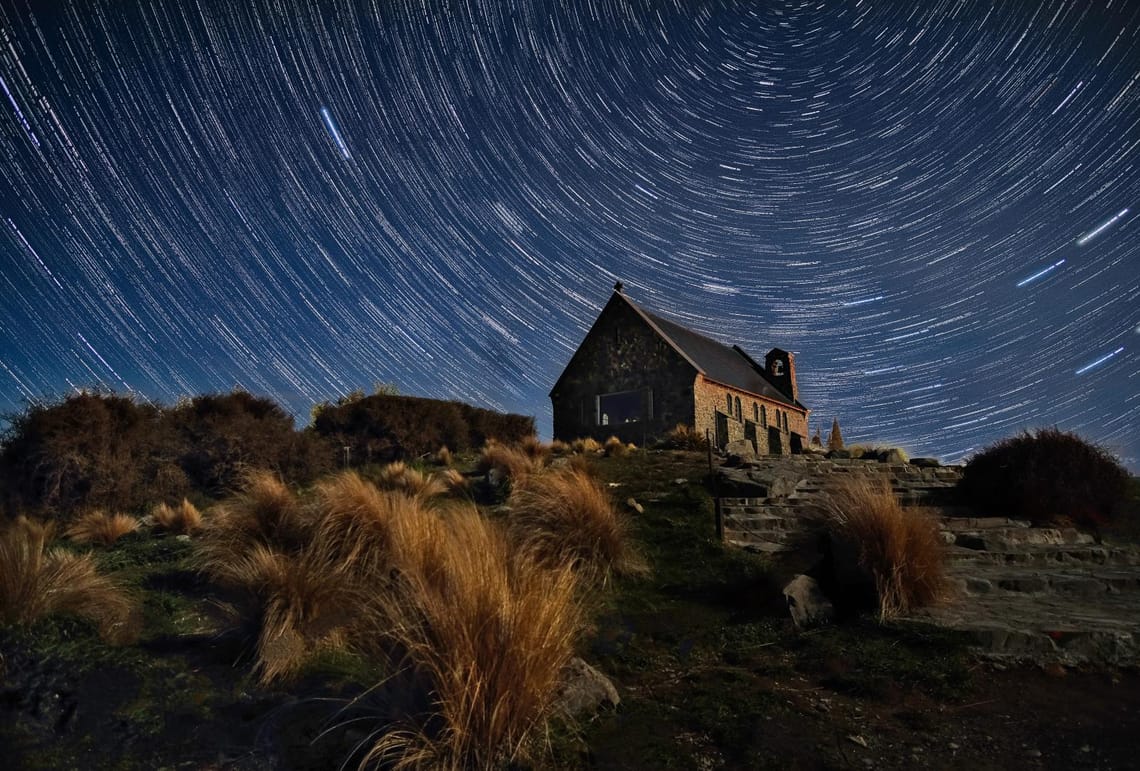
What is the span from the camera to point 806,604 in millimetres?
6086

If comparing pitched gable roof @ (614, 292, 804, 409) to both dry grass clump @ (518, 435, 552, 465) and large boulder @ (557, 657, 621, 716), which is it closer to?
dry grass clump @ (518, 435, 552, 465)

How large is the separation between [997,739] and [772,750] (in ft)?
4.40

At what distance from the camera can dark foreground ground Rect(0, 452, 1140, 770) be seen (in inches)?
141

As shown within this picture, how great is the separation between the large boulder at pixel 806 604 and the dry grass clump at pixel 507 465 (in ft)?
18.9

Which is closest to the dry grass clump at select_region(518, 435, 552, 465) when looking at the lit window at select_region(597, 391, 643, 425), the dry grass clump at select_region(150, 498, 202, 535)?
the dry grass clump at select_region(150, 498, 202, 535)

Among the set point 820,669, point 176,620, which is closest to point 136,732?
point 176,620

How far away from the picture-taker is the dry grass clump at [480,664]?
3170 mm

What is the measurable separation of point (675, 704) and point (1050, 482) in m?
10.3

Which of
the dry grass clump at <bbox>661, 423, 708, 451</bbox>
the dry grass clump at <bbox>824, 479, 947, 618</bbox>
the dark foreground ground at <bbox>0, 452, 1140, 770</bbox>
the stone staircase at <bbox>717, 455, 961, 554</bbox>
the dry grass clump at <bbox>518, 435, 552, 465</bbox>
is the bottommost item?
the dark foreground ground at <bbox>0, 452, 1140, 770</bbox>

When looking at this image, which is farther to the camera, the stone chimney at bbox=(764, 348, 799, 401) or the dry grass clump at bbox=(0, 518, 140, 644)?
the stone chimney at bbox=(764, 348, 799, 401)

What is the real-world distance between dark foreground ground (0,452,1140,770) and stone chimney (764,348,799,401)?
33958 mm

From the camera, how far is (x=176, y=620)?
253 inches

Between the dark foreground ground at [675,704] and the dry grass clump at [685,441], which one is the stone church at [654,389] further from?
the dark foreground ground at [675,704]

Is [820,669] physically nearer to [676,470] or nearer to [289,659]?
[289,659]
